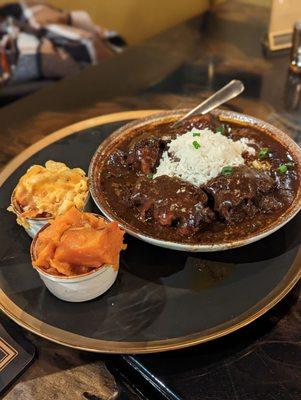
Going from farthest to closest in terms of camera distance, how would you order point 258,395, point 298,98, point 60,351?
point 298,98, point 60,351, point 258,395

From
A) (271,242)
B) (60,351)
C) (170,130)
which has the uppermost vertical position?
(170,130)

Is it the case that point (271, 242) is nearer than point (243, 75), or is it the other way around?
point (271, 242)

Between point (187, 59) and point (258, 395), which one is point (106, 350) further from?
point (187, 59)

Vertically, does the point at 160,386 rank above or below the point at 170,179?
below

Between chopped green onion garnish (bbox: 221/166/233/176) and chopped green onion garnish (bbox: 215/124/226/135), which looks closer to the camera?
chopped green onion garnish (bbox: 221/166/233/176)

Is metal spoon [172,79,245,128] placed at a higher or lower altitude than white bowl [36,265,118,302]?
higher

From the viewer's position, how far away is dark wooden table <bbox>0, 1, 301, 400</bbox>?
1.28 metres

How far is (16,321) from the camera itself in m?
1.38

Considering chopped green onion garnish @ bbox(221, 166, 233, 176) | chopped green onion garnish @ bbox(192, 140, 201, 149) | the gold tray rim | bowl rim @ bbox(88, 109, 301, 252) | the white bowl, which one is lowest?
the gold tray rim

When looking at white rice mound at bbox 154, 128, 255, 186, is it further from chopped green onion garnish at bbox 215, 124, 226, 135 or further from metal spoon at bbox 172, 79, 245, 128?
metal spoon at bbox 172, 79, 245, 128

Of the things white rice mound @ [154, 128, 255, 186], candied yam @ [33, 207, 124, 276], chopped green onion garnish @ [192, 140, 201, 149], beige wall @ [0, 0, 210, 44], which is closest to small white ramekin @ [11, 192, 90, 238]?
candied yam @ [33, 207, 124, 276]

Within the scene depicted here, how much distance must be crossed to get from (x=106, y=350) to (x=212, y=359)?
31cm

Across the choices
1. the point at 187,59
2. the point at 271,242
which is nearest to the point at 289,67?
the point at 187,59

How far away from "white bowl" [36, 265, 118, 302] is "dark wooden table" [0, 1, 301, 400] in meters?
0.16
